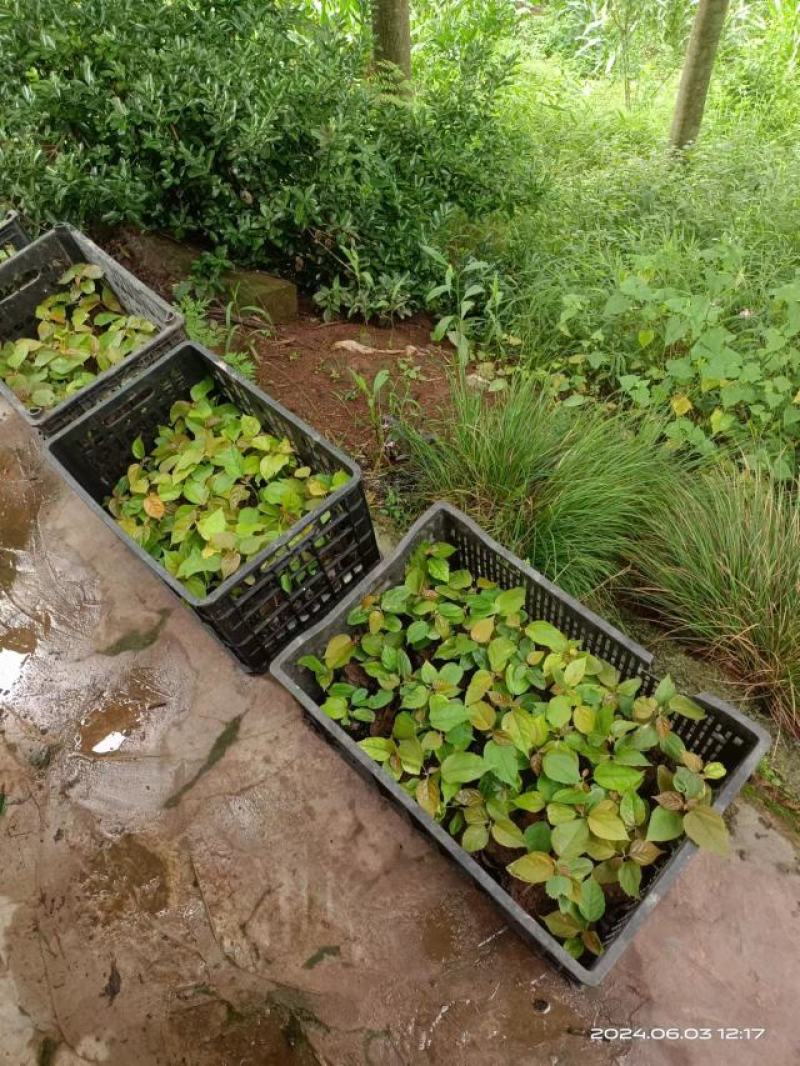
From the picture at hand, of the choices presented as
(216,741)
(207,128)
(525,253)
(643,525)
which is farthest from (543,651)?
(525,253)

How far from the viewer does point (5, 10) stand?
231 centimetres

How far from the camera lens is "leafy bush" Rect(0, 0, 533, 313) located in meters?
2.36

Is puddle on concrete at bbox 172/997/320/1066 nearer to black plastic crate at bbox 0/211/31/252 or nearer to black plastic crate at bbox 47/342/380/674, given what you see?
black plastic crate at bbox 47/342/380/674

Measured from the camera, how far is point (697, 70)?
3.70 m

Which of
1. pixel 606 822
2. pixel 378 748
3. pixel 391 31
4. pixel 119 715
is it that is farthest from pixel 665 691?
pixel 391 31

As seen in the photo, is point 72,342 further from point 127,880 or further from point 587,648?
point 587,648

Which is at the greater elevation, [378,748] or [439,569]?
[439,569]

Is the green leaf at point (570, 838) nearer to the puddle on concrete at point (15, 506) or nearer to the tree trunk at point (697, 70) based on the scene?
the puddle on concrete at point (15, 506)

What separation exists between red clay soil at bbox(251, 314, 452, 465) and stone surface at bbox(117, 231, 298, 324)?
132mm

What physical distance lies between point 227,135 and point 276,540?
5.42 ft

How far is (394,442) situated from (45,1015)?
1.97 m

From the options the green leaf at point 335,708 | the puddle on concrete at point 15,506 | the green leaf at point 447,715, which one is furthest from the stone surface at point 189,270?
the green leaf at point 447,715

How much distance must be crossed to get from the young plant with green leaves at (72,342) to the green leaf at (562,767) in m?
1.76

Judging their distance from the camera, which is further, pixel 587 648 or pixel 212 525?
pixel 212 525
